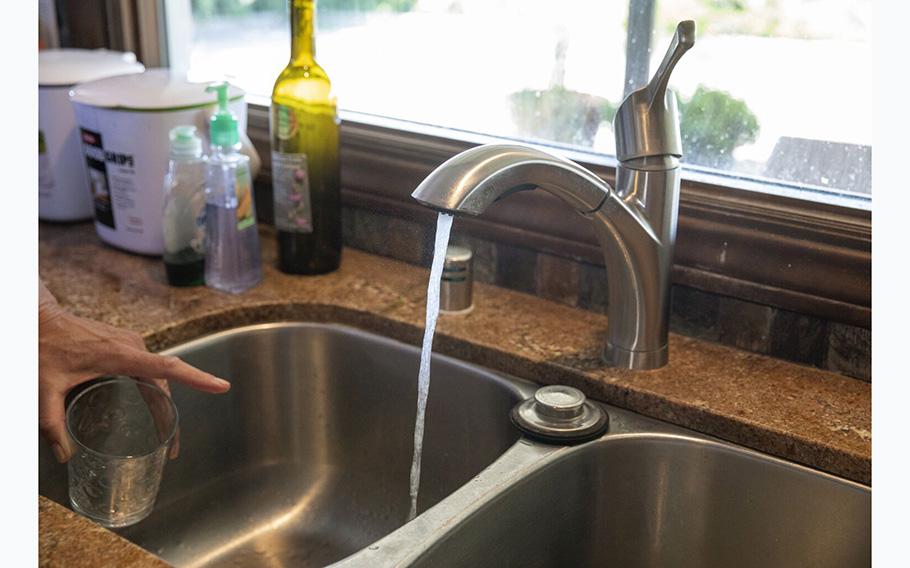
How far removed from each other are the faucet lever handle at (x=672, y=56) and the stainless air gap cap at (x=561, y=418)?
282mm

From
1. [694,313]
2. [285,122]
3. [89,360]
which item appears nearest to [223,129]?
[285,122]

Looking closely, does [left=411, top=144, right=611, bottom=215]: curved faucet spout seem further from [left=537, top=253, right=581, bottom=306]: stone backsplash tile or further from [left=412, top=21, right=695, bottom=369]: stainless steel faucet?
[left=537, top=253, right=581, bottom=306]: stone backsplash tile

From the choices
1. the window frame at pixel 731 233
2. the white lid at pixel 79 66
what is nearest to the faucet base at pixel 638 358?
the window frame at pixel 731 233

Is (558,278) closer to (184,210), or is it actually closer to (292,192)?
(292,192)

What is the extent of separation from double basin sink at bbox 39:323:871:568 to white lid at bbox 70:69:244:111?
29 cm

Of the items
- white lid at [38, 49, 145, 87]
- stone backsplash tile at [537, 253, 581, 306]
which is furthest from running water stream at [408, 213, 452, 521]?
white lid at [38, 49, 145, 87]

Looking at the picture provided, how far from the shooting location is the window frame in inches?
36.6

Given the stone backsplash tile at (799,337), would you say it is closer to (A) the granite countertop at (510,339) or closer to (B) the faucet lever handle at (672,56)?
(A) the granite countertop at (510,339)

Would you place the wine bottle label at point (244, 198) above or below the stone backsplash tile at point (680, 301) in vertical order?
above

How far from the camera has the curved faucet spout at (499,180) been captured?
0.74m

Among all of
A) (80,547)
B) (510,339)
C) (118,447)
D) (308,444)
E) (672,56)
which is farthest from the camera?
(308,444)

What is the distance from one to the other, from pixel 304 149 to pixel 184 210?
16cm

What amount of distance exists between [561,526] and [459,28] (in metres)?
0.68

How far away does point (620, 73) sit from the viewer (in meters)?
1.11
